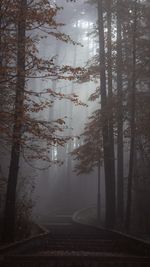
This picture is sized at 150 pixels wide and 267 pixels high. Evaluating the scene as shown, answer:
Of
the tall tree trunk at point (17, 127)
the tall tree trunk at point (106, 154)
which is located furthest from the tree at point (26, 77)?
the tall tree trunk at point (106, 154)

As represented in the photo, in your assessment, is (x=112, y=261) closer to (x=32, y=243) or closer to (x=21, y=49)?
(x=32, y=243)

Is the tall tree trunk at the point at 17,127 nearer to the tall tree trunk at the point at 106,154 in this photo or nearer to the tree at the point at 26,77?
the tree at the point at 26,77

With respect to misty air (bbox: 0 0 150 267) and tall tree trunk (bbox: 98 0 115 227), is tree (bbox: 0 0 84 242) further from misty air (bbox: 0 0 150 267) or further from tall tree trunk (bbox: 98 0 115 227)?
tall tree trunk (bbox: 98 0 115 227)

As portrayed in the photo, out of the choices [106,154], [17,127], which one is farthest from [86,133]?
[17,127]

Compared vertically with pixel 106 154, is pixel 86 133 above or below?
above

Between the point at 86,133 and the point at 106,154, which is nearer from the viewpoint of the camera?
the point at 106,154

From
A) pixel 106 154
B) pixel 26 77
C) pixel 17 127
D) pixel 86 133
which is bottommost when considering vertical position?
pixel 17 127

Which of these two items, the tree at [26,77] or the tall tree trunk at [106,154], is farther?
the tall tree trunk at [106,154]

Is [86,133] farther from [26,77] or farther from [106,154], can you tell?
[26,77]

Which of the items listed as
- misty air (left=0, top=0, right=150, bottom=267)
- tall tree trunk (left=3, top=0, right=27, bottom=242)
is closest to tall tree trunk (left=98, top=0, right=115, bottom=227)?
misty air (left=0, top=0, right=150, bottom=267)

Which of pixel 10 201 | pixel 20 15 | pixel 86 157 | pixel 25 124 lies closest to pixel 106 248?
pixel 10 201

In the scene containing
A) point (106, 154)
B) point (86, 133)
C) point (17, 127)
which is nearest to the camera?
point (17, 127)

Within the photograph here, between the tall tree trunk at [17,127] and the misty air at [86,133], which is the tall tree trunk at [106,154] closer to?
the misty air at [86,133]

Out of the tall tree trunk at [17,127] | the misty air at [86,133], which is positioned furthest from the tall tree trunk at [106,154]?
the tall tree trunk at [17,127]
